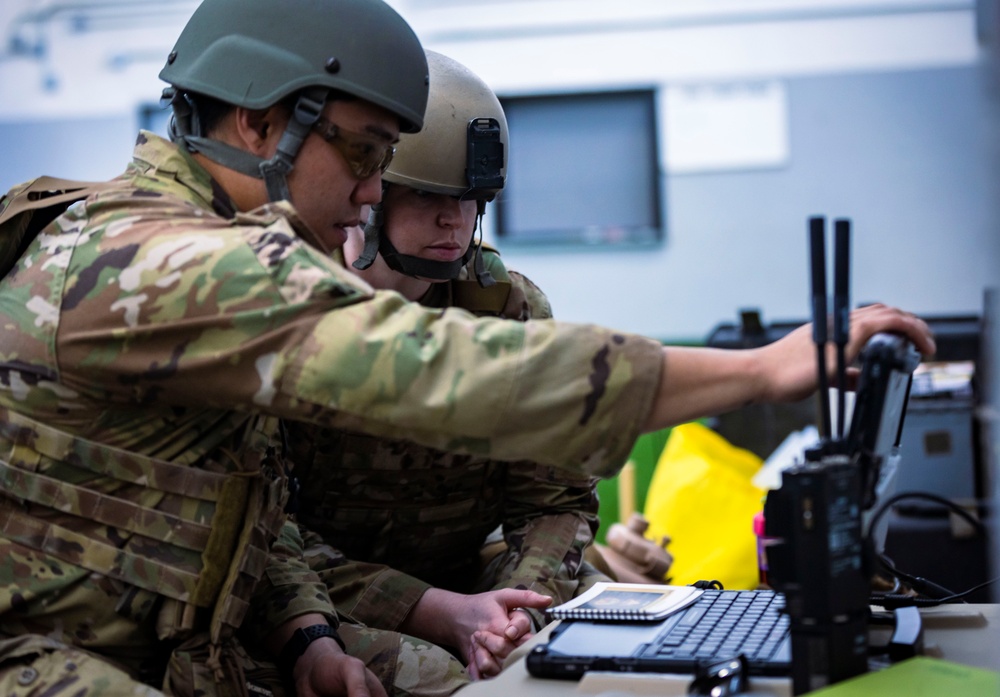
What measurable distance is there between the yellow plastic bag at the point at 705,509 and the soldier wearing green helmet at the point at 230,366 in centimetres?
187

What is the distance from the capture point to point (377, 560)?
218 cm

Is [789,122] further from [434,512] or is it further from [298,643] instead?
[298,643]

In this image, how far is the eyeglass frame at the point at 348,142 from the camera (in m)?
1.46

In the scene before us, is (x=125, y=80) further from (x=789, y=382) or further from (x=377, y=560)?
(x=789, y=382)

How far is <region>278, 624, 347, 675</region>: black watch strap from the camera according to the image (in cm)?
170

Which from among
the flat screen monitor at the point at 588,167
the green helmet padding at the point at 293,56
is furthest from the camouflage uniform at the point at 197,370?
the flat screen monitor at the point at 588,167

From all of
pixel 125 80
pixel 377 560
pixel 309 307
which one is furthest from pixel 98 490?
pixel 125 80

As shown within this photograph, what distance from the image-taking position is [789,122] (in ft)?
19.9

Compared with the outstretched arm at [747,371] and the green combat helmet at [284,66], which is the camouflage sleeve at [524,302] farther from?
the outstretched arm at [747,371]

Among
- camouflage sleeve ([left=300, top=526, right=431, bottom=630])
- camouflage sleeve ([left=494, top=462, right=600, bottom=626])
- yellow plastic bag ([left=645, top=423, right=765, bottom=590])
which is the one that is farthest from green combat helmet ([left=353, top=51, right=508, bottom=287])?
yellow plastic bag ([left=645, top=423, right=765, bottom=590])

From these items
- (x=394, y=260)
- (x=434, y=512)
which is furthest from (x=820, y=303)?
(x=434, y=512)

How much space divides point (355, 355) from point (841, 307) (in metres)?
0.45

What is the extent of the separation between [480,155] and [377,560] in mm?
749

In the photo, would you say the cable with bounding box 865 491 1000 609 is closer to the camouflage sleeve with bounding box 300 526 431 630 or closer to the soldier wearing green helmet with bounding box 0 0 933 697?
the soldier wearing green helmet with bounding box 0 0 933 697
